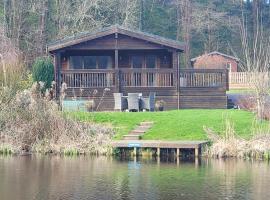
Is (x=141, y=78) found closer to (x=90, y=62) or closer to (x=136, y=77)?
(x=136, y=77)

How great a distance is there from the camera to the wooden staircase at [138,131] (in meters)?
28.9

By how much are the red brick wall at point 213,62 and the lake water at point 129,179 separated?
102 ft

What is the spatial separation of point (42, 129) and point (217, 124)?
779 centimetres

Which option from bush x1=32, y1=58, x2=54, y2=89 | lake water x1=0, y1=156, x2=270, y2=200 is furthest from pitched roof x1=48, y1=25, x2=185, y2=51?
lake water x1=0, y1=156, x2=270, y2=200

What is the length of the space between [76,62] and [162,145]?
47.9 feet

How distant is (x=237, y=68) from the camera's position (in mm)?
66125

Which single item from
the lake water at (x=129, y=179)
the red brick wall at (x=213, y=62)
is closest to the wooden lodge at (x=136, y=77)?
the lake water at (x=129, y=179)

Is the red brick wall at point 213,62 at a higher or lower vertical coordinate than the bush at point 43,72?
higher

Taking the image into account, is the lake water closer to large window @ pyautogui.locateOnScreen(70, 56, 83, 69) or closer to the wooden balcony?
the wooden balcony

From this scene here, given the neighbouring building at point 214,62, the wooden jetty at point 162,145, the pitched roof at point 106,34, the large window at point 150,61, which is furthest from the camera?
the neighbouring building at point 214,62

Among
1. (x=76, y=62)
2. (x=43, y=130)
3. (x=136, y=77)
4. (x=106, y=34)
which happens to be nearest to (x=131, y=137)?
(x=43, y=130)

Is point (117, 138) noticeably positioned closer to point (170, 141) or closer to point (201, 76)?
point (170, 141)

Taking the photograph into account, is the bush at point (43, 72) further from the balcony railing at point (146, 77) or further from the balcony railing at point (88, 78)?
the balcony railing at point (146, 77)

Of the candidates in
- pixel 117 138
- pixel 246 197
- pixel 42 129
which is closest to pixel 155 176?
pixel 246 197
